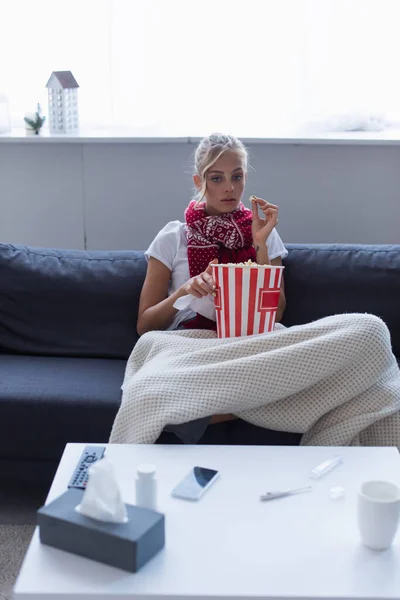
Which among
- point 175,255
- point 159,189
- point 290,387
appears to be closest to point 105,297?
point 175,255

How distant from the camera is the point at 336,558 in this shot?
50.6 inches

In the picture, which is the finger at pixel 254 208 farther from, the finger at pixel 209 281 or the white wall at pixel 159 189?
the white wall at pixel 159 189

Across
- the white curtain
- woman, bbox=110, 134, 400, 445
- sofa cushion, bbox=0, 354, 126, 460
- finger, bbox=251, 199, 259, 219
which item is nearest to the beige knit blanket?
woman, bbox=110, 134, 400, 445

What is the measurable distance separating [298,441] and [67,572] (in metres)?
0.89

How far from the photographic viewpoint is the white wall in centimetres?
284

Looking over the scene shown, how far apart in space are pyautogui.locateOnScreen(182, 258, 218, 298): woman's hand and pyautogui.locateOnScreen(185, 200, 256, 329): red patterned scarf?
9.0 inches

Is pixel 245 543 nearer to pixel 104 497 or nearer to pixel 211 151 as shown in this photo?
pixel 104 497

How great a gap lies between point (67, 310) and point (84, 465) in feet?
3.13

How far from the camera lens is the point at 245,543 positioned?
1.32 meters

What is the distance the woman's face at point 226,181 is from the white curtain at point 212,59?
572mm

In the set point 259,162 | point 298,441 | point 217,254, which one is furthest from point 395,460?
point 259,162

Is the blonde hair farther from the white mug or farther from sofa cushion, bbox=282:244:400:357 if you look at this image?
the white mug

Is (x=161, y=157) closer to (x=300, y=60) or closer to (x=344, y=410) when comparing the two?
(x=300, y=60)

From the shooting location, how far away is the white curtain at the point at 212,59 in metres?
2.89
